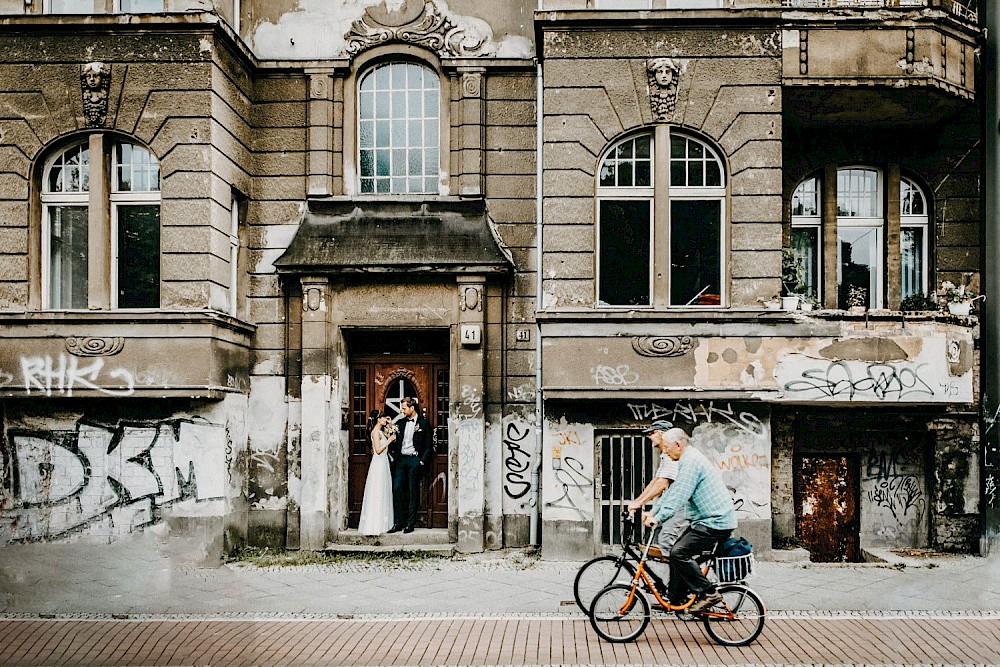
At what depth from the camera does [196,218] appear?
13.1 metres

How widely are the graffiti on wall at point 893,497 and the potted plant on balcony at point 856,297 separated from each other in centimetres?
218

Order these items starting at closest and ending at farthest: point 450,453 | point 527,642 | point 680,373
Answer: point 527,642 → point 680,373 → point 450,453

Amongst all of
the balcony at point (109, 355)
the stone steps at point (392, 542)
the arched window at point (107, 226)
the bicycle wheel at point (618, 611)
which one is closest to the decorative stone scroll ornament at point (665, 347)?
the stone steps at point (392, 542)

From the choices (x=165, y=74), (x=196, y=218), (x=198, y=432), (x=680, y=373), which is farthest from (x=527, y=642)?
(x=165, y=74)

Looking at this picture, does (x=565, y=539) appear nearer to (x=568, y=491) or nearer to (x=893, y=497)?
(x=568, y=491)

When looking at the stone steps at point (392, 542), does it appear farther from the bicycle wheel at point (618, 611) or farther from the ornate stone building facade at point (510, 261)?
the bicycle wheel at point (618, 611)

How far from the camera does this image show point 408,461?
1437 cm

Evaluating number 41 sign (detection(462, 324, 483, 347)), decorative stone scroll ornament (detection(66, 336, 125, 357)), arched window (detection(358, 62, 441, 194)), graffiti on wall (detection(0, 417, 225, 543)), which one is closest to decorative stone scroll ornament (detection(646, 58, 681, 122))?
arched window (detection(358, 62, 441, 194))

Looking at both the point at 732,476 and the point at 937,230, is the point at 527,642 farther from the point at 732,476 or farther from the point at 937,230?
the point at 937,230

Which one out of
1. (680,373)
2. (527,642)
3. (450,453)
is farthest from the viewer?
(450,453)

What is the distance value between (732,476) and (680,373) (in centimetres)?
165

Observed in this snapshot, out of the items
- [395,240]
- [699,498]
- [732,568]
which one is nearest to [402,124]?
[395,240]

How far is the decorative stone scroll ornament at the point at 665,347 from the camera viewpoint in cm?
1296

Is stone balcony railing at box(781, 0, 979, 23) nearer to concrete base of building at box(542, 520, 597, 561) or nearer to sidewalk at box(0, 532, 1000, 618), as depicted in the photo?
sidewalk at box(0, 532, 1000, 618)
